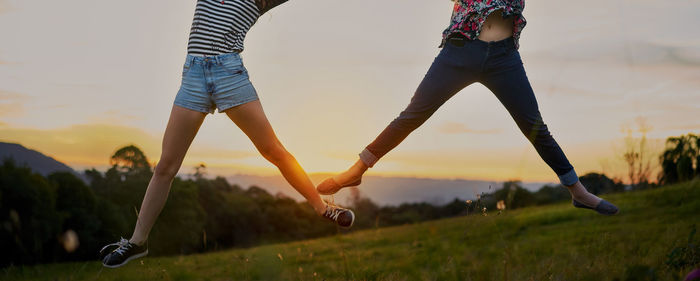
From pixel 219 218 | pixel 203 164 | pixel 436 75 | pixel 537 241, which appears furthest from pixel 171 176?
pixel 219 218

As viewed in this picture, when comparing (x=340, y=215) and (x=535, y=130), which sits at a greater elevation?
(x=535, y=130)

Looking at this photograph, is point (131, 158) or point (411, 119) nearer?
point (411, 119)

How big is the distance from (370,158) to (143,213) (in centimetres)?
211

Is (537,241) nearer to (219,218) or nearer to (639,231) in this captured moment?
(639,231)

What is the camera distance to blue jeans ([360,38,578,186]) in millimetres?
4504

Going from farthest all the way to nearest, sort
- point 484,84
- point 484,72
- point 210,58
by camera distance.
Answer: point 484,84, point 484,72, point 210,58

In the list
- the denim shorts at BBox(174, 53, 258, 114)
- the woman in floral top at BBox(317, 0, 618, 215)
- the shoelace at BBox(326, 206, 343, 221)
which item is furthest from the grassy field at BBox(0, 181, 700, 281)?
the denim shorts at BBox(174, 53, 258, 114)

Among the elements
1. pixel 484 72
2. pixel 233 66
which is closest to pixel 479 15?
pixel 484 72

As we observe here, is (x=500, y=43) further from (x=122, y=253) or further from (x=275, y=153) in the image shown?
(x=122, y=253)

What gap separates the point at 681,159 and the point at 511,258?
13233mm

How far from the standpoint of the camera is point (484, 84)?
15.4 ft

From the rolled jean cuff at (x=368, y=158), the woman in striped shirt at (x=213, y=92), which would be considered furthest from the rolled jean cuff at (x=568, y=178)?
the woman in striped shirt at (x=213, y=92)

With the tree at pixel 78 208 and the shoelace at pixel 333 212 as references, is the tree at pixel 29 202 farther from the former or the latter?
the shoelace at pixel 333 212

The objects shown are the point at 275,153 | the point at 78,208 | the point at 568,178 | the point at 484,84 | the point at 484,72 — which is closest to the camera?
the point at 484,72
